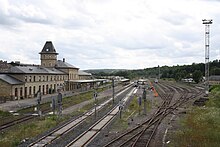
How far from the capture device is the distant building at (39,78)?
5059 cm

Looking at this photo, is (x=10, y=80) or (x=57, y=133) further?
(x=10, y=80)

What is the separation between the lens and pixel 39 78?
206ft

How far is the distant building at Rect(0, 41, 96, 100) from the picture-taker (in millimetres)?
50594

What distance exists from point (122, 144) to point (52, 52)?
69585 mm

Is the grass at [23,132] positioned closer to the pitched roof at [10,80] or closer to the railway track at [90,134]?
the railway track at [90,134]

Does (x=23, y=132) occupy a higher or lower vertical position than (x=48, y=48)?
lower

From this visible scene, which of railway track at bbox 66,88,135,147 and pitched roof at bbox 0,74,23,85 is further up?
pitched roof at bbox 0,74,23,85

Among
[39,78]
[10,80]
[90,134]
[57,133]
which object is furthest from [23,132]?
[39,78]

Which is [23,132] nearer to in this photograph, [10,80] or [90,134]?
[90,134]

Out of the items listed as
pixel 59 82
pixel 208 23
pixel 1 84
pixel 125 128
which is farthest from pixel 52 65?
pixel 125 128

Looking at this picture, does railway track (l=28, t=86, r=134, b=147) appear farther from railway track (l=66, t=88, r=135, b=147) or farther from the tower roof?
the tower roof

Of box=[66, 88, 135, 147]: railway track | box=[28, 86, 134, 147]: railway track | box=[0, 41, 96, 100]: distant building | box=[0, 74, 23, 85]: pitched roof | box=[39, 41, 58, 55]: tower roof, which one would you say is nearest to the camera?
box=[66, 88, 135, 147]: railway track

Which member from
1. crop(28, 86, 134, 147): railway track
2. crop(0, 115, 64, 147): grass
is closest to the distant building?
crop(0, 115, 64, 147): grass

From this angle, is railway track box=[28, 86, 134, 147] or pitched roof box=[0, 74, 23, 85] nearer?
railway track box=[28, 86, 134, 147]
